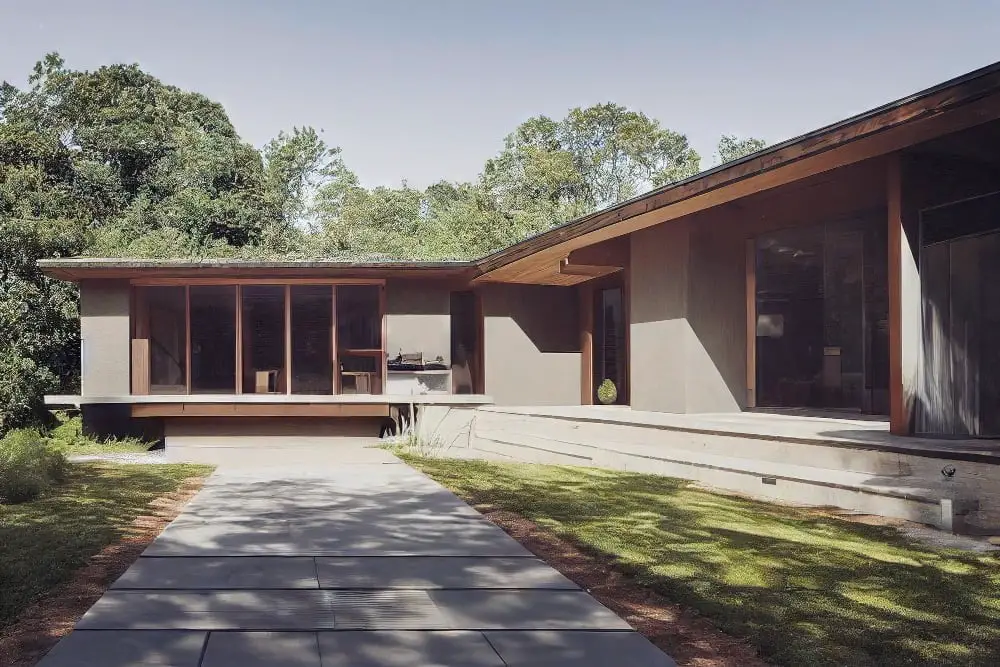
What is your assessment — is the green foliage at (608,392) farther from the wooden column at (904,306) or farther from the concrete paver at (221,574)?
the concrete paver at (221,574)

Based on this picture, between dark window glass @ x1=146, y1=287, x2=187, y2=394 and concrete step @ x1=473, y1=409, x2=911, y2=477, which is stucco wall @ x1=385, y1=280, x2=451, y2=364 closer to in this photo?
concrete step @ x1=473, y1=409, x2=911, y2=477

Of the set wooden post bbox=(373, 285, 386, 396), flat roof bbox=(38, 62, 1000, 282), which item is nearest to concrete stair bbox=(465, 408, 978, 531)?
flat roof bbox=(38, 62, 1000, 282)

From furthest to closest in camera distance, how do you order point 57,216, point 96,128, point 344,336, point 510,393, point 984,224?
point 96,128 → point 57,216 → point 344,336 → point 510,393 → point 984,224

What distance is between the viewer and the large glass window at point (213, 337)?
20.7 m

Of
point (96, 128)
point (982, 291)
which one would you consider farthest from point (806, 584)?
point (96, 128)

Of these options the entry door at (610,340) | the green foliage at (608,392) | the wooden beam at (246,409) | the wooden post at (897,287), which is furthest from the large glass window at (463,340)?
the wooden post at (897,287)

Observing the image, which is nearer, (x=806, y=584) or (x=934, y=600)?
(x=934, y=600)

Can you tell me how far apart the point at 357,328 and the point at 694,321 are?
36.5 ft

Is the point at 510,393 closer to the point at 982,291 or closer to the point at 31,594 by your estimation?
the point at 982,291

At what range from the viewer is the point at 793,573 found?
4508 millimetres

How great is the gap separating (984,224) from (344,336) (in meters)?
15.6

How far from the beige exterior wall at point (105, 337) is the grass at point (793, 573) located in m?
9.85

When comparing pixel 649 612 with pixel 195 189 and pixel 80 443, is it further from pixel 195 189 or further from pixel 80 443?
pixel 195 189

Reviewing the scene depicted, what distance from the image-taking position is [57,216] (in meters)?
22.6
